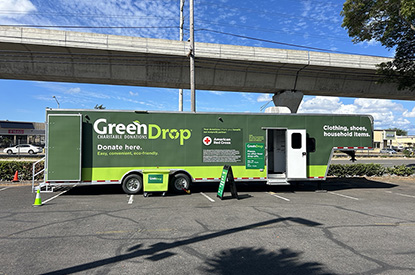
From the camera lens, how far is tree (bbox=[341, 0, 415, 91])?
673 inches

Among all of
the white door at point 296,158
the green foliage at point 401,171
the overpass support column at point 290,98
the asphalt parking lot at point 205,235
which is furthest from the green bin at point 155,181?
the green foliage at point 401,171

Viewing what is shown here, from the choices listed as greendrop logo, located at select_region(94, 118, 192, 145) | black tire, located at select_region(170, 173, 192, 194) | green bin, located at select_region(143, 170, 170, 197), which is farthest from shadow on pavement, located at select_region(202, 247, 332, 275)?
greendrop logo, located at select_region(94, 118, 192, 145)

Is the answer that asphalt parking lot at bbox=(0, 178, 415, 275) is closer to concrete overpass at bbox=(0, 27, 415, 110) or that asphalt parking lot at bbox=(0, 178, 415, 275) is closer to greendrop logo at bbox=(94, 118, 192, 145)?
greendrop logo at bbox=(94, 118, 192, 145)

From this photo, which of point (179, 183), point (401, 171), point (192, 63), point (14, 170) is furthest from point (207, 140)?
point (401, 171)

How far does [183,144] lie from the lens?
442 inches

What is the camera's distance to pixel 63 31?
16953mm

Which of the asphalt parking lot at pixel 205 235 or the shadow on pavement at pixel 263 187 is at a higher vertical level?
the asphalt parking lot at pixel 205 235

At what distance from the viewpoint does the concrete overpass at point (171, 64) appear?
57.0 ft

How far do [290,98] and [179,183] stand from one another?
48.1 feet

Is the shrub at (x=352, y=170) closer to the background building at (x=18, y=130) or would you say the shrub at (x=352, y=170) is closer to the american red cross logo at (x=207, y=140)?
the american red cross logo at (x=207, y=140)

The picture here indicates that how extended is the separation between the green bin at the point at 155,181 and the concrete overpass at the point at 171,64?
35.1 ft

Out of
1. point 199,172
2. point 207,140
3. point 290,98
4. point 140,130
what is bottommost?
point 199,172

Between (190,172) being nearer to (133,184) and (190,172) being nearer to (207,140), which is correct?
(207,140)

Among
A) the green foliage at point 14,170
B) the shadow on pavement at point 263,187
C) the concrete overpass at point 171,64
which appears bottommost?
the shadow on pavement at point 263,187
